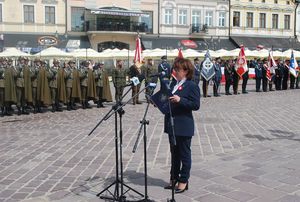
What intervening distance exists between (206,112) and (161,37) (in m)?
31.7

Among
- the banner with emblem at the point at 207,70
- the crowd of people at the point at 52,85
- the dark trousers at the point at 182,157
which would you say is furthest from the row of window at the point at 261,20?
the dark trousers at the point at 182,157

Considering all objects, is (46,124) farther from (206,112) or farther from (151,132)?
(206,112)

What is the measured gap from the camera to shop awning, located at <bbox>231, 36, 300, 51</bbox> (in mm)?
48028

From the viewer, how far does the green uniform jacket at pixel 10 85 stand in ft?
44.8

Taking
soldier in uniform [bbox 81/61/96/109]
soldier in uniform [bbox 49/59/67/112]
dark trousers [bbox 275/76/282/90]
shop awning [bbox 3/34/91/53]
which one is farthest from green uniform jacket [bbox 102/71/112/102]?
shop awning [bbox 3/34/91/53]

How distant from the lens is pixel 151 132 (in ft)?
34.0

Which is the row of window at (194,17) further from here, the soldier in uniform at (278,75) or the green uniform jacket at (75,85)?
the green uniform jacket at (75,85)

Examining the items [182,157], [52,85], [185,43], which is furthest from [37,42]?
[182,157]

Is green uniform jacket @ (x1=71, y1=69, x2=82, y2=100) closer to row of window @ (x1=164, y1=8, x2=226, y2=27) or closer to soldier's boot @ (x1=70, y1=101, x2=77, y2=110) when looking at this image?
soldier's boot @ (x1=70, y1=101, x2=77, y2=110)

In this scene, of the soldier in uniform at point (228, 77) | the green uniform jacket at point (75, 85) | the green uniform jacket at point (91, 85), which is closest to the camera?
the green uniform jacket at point (75, 85)

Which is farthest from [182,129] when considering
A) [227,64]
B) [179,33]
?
[179,33]

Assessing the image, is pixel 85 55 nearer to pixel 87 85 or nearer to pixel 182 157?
pixel 87 85

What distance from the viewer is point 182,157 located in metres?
5.68

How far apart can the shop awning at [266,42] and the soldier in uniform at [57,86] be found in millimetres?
35124
